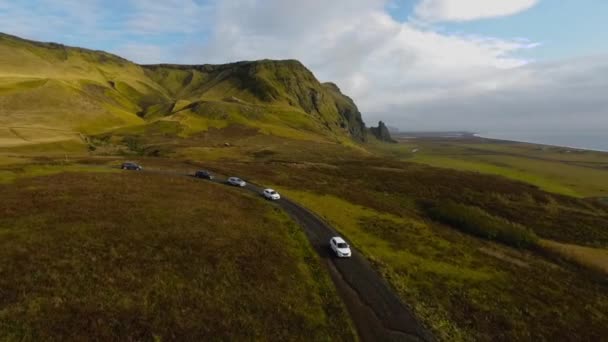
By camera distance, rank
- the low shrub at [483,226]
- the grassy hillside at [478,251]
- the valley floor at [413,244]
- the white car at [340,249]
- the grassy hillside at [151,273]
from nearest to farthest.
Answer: the grassy hillside at [151,273]
the valley floor at [413,244]
the grassy hillside at [478,251]
the white car at [340,249]
the low shrub at [483,226]

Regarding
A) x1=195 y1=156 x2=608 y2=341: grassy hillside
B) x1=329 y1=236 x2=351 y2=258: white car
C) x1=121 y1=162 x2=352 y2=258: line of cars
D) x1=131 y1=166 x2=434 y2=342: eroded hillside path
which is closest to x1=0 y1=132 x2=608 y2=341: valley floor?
x1=195 y1=156 x2=608 y2=341: grassy hillside

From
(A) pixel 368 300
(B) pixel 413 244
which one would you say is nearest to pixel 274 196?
(B) pixel 413 244

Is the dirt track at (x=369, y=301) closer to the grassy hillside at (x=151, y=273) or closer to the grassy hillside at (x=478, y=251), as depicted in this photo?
the grassy hillside at (x=478, y=251)

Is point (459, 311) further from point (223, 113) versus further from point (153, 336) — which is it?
point (223, 113)

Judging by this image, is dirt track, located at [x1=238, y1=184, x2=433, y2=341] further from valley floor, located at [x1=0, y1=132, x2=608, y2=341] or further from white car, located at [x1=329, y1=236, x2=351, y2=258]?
valley floor, located at [x1=0, y1=132, x2=608, y2=341]

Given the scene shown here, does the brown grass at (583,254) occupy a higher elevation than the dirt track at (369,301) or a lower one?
lower

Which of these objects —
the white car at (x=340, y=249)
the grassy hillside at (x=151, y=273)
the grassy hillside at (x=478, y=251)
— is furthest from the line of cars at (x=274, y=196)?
the grassy hillside at (x=478, y=251)
